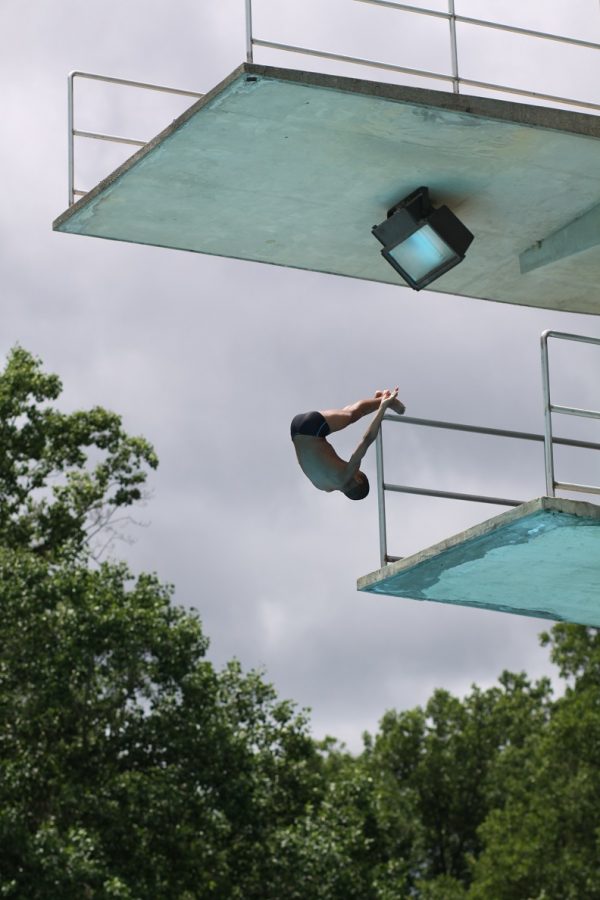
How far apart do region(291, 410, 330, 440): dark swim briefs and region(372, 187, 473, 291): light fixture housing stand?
4.37 feet

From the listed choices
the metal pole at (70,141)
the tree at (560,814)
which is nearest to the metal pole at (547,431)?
the metal pole at (70,141)

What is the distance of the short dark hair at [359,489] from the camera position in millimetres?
9578

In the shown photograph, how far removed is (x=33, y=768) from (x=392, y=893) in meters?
5.88

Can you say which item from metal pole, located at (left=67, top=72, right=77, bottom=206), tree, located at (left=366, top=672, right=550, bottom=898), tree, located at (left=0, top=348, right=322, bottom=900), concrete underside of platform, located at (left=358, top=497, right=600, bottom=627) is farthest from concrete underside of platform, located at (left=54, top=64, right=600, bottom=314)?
tree, located at (left=366, top=672, right=550, bottom=898)

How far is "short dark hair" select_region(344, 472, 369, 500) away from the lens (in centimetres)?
958

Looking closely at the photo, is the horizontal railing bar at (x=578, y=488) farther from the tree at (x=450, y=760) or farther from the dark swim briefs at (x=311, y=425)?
the tree at (x=450, y=760)

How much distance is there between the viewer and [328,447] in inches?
374

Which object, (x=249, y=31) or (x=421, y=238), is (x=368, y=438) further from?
(x=249, y=31)

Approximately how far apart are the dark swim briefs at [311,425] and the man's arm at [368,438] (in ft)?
0.78

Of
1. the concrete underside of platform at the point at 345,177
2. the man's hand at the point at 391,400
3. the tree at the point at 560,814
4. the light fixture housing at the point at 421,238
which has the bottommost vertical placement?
the tree at the point at 560,814

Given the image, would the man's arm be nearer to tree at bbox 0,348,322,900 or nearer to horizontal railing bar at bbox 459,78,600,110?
horizontal railing bar at bbox 459,78,600,110

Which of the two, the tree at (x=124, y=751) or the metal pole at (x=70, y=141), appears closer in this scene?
the metal pole at (x=70, y=141)

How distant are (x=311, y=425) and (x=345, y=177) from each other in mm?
1777

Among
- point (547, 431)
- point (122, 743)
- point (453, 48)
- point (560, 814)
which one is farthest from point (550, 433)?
point (560, 814)
